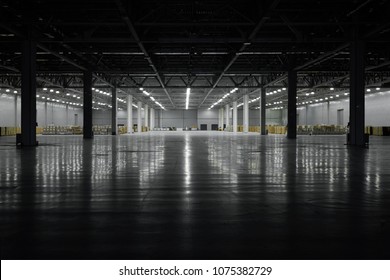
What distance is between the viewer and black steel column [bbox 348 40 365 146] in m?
18.4

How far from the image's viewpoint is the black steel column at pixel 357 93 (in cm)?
1842

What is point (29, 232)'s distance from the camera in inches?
145

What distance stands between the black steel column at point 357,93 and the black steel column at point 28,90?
15147mm

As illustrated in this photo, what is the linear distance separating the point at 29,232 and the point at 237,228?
200cm

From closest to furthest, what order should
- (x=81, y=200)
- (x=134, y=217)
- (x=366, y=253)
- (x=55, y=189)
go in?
(x=366, y=253) → (x=134, y=217) → (x=81, y=200) → (x=55, y=189)

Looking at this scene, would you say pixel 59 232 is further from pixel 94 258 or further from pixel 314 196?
pixel 314 196

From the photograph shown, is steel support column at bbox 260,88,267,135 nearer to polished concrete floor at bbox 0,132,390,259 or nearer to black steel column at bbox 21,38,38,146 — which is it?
black steel column at bbox 21,38,38,146

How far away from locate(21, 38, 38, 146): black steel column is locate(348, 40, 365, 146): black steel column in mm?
15147

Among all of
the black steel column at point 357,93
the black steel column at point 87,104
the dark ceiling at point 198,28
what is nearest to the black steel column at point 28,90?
the dark ceiling at point 198,28

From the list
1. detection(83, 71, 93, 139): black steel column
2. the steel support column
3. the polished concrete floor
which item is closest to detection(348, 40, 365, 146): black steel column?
the polished concrete floor

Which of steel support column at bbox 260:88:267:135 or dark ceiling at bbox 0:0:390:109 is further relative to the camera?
steel support column at bbox 260:88:267:135

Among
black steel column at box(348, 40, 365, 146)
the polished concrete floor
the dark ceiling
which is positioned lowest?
the polished concrete floor

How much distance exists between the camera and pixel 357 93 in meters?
18.4

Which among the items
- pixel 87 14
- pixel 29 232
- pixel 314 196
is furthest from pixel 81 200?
pixel 87 14
